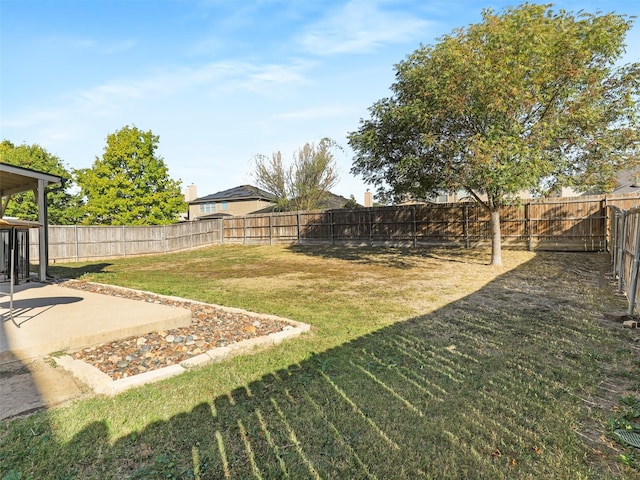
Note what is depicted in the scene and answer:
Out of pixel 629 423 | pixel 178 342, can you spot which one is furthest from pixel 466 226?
pixel 178 342

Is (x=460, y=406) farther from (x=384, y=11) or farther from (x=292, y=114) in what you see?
(x=292, y=114)

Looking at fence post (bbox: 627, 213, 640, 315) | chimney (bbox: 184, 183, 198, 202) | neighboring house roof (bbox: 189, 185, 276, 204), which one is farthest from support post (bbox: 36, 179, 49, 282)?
chimney (bbox: 184, 183, 198, 202)

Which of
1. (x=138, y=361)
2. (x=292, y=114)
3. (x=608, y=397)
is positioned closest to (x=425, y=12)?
(x=292, y=114)

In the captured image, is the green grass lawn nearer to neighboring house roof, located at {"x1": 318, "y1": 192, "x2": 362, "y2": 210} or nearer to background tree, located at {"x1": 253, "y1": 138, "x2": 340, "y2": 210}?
background tree, located at {"x1": 253, "y1": 138, "x2": 340, "y2": 210}

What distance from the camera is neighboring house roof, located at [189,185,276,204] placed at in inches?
1287

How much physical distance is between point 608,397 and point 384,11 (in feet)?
29.6

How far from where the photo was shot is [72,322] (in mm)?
4641

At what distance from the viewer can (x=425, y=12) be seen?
30.6 ft

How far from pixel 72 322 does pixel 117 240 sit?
16.4 m

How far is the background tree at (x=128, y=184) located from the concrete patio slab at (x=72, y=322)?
66.7 feet

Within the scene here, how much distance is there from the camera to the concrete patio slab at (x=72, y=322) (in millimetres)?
3861

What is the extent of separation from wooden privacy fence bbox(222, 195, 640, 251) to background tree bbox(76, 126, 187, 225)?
19.0 ft

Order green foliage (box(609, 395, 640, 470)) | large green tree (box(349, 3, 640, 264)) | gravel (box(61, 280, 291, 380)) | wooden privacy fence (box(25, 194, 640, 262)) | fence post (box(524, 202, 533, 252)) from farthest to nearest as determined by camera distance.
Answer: fence post (box(524, 202, 533, 252)) → wooden privacy fence (box(25, 194, 640, 262)) → large green tree (box(349, 3, 640, 264)) → gravel (box(61, 280, 291, 380)) → green foliage (box(609, 395, 640, 470))

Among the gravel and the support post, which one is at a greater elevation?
the support post
